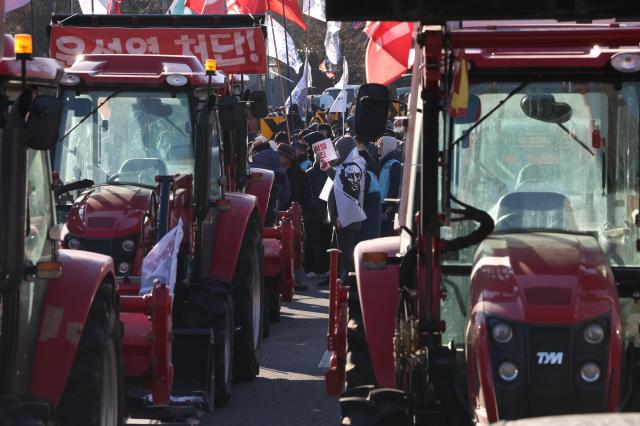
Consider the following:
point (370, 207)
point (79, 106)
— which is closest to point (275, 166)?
point (370, 207)

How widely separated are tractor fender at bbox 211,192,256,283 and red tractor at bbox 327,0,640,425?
11.3ft

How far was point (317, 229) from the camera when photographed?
18.9 meters

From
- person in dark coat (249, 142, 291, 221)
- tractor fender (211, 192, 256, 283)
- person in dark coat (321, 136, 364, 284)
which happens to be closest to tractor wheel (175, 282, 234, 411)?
tractor fender (211, 192, 256, 283)

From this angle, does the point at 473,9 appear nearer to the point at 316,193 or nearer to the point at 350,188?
the point at 350,188

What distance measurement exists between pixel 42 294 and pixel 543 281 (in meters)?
2.32

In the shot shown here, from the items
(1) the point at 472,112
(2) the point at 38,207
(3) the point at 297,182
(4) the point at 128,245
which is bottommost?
(4) the point at 128,245

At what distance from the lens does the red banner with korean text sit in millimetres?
13977

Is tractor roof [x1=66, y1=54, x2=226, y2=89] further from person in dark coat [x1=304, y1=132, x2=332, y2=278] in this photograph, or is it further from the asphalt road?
person in dark coat [x1=304, y1=132, x2=332, y2=278]

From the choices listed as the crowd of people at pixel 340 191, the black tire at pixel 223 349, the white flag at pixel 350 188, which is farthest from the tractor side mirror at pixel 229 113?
the white flag at pixel 350 188

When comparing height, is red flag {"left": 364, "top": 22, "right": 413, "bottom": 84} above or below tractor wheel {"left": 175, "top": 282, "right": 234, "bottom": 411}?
above

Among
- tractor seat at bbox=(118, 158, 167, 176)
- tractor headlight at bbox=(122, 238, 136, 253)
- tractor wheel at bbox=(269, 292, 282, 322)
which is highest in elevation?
tractor seat at bbox=(118, 158, 167, 176)

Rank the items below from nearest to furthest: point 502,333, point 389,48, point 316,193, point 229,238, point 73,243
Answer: point 502,333 < point 73,243 < point 229,238 < point 389,48 < point 316,193

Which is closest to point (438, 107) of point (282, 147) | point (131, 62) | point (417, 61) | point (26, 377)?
point (417, 61)

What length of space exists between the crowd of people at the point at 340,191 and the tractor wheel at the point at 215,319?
4894 mm
